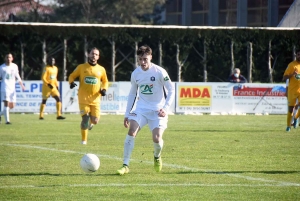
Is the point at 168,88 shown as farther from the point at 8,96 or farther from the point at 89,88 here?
the point at 8,96

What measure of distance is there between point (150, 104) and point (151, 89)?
0.24 metres

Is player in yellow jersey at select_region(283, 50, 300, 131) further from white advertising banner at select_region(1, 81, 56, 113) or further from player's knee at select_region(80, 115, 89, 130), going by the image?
white advertising banner at select_region(1, 81, 56, 113)

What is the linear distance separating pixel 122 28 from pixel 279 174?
90.6 feet

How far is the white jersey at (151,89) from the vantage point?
12.3m

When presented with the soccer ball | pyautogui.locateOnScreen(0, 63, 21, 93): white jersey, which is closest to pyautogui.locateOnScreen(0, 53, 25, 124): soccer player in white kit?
pyautogui.locateOnScreen(0, 63, 21, 93): white jersey

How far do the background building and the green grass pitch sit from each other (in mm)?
5512

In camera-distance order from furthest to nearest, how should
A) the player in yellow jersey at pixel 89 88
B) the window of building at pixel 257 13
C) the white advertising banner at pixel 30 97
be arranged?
the white advertising banner at pixel 30 97 < the window of building at pixel 257 13 < the player in yellow jersey at pixel 89 88

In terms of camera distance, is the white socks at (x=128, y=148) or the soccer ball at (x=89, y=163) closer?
the soccer ball at (x=89, y=163)

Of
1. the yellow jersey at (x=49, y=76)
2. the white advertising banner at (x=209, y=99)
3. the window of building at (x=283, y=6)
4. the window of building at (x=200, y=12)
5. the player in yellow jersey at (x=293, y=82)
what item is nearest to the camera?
the player in yellow jersey at (x=293, y=82)

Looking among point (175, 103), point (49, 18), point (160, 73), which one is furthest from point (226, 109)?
point (49, 18)

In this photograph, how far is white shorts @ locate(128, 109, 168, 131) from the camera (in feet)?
40.3

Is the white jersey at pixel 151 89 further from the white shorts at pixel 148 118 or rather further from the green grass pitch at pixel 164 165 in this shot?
the green grass pitch at pixel 164 165


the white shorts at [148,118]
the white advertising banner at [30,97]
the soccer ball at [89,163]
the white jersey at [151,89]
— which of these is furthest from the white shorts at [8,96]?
the soccer ball at [89,163]

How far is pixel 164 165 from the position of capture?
13.3 metres
